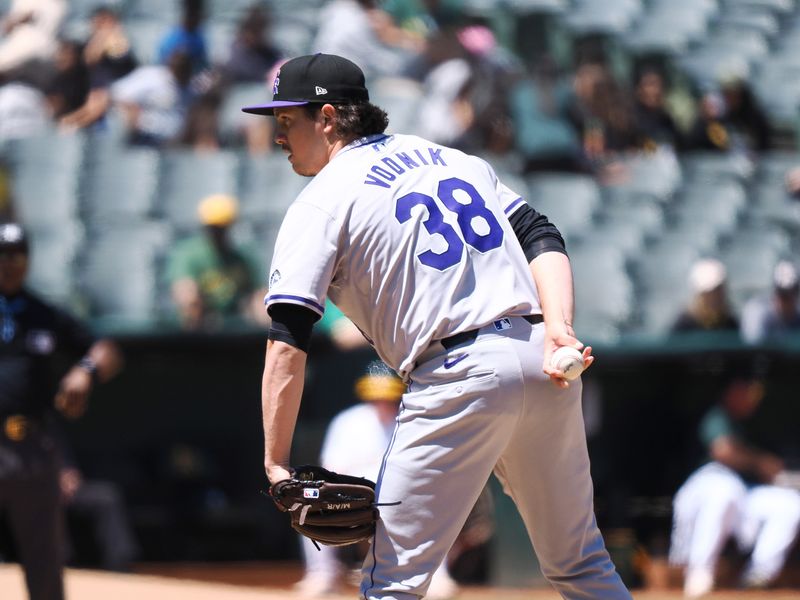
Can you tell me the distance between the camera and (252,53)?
9352mm

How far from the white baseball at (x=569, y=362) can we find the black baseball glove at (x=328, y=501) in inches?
20.0

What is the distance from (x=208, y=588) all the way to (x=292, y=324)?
312 cm

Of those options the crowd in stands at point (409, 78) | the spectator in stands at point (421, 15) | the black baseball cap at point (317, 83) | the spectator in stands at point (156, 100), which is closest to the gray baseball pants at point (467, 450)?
the black baseball cap at point (317, 83)

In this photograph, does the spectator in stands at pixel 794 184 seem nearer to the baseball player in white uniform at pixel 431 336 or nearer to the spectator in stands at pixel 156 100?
the spectator in stands at pixel 156 100

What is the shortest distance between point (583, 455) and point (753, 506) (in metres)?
4.24

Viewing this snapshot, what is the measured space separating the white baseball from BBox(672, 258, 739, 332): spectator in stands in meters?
4.81

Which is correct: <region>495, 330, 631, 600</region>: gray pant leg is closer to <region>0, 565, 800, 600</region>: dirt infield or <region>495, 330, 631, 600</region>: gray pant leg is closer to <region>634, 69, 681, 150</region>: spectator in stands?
<region>0, 565, 800, 600</region>: dirt infield

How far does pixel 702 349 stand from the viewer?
7180 millimetres

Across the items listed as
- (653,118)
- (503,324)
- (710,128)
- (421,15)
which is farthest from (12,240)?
(710,128)

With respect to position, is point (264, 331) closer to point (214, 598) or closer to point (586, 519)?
point (214, 598)

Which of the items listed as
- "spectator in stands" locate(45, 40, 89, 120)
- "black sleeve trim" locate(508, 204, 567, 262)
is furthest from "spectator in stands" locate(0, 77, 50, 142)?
"black sleeve trim" locate(508, 204, 567, 262)

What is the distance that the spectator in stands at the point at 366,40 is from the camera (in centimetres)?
936

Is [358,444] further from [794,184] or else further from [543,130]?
→ [794,184]

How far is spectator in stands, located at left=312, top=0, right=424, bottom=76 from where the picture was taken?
9359 mm
